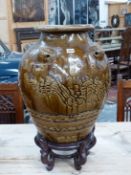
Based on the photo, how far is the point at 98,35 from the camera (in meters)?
4.85

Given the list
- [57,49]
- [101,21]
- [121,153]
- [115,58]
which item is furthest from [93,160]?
[101,21]

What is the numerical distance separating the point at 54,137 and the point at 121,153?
0.79 feet

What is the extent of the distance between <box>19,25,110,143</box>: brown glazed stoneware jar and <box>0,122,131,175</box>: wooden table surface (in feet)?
0.43

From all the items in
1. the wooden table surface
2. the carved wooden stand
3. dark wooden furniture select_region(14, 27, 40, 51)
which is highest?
dark wooden furniture select_region(14, 27, 40, 51)

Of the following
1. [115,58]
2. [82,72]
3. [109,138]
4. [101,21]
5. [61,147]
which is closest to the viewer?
[82,72]

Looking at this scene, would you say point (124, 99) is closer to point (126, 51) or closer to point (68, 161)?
point (68, 161)

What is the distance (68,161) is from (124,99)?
50 cm

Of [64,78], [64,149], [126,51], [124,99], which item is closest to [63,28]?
[64,78]

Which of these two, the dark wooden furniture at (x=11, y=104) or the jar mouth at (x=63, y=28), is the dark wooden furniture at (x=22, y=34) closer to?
the dark wooden furniture at (x=11, y=104)

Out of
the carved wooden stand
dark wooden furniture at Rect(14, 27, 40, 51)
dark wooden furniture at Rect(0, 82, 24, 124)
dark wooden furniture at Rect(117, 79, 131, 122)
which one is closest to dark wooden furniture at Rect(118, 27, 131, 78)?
dark wooden furniture at Rect(14, 27, 40, 51)

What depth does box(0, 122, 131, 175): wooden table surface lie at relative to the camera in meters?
0.93

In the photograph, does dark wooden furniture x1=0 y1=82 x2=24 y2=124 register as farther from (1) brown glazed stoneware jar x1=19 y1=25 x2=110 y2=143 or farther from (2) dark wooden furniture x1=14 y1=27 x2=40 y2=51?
(2) dark wooden furniture x1=14 y1=27 x2=40 y2=51

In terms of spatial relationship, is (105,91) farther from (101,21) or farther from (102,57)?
(101,21)

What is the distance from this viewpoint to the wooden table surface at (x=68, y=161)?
934 millimetres
